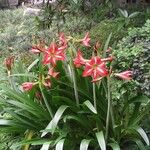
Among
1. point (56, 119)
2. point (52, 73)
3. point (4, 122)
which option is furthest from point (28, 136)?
point (52, 73)

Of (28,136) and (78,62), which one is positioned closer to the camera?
(78,62)

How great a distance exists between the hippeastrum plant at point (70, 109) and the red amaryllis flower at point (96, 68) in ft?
0.65

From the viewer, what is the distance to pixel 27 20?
10070mm

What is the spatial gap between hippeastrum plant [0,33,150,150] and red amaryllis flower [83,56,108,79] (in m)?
0.20

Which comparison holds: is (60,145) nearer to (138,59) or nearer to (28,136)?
(28,136)

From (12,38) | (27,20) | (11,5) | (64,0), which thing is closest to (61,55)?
(64,0)

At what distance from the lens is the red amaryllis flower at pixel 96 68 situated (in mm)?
3279

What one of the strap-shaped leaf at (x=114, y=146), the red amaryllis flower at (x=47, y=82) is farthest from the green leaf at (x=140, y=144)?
the red amaryllis flower at (x=47, y=82)

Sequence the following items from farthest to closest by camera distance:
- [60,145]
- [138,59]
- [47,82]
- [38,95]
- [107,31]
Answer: [107,31]
[38,95]
[138,59]
[47,82]
[60,145]

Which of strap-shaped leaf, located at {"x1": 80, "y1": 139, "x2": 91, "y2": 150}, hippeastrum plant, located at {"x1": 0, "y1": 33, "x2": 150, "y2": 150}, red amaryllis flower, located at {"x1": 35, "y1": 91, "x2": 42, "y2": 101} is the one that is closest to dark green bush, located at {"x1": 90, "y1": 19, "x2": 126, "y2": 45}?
hippeastrum plant, located at {"x1": 0, "y1": 33, "x2": 150, "y2": 150}

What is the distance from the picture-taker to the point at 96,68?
3.31 meters

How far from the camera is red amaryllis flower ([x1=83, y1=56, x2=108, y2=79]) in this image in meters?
3.28

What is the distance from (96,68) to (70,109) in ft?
2.08

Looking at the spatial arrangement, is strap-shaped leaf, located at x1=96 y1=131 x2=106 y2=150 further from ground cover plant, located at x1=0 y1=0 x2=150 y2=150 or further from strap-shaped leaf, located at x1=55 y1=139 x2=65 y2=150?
strap-shaped leaf, located at x1=55 y1=139 x2=65 y2=150
